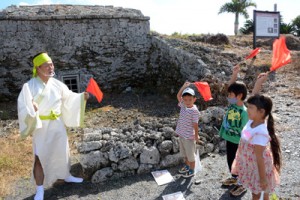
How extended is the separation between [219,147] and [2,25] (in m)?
7.32

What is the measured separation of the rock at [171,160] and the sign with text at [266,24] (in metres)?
8.45

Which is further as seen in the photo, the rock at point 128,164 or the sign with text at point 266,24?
the sign with text at point 266,24

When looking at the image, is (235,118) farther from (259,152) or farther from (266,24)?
(266,24)

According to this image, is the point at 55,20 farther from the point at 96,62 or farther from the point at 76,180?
the point at 76,180

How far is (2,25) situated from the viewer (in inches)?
318

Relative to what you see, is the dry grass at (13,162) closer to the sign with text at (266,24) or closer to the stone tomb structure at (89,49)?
the stone tomb structure at (89,49)

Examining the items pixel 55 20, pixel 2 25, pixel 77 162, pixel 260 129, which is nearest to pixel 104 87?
pixel 55 20

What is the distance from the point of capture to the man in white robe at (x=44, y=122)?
321 cm

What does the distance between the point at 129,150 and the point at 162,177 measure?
0.60 meters

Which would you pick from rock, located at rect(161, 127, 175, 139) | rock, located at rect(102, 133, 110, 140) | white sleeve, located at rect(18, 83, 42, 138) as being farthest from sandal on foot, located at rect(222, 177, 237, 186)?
white sleeve, located at rect(18, 83, 42, 138)

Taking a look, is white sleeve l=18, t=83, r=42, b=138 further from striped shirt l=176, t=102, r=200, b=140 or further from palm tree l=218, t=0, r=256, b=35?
palm tree l=218, t=0, r=256, b=35

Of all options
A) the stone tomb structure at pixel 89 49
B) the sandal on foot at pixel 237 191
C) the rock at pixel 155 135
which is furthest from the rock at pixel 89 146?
the stone tomb structure at pixel 89 49

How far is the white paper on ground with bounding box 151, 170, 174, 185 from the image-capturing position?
3697 millimetres

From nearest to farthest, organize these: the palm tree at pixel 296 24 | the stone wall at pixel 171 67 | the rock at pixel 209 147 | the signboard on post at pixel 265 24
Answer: the rock at pixel 209 147
the stone wall at pixel 171 67
the signboard on post at pixel 265 24
the palm tree at pixel 296 24
